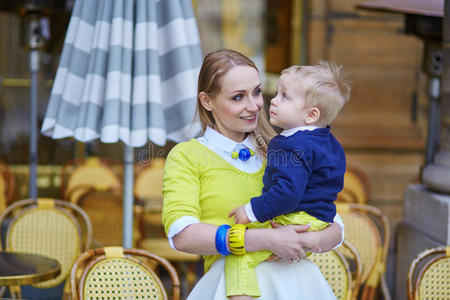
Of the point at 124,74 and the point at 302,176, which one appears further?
the point at 124,74

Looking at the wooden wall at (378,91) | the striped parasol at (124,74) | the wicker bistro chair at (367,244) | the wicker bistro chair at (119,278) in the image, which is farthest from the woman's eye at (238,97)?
the wooden wall at (378,91)

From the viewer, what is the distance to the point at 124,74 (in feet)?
7.23

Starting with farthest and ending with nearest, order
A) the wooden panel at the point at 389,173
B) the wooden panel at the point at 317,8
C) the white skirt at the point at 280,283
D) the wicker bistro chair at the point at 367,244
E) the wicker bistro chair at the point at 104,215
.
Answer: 1. the wooden panel at the point at 389,173
2. the wooden panel at the point at 317,8
3. the wicker bistro chair at the point at 104,215
4. the wicker bistro chair at the point at 367,244
5. the white skirt at the point at 280,283

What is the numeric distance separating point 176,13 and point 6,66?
4.75 m

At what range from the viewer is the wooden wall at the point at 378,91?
5.34 meters

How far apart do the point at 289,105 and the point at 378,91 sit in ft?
13.7

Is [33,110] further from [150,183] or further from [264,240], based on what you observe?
[264,240]

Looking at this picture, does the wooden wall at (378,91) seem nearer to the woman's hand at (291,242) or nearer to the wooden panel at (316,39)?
the wooden panel at (316,39)

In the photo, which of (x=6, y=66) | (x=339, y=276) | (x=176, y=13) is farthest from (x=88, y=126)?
(x=6, y=66)

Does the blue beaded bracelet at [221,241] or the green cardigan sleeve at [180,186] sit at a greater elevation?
the green cardigan sleeve at [180,186]

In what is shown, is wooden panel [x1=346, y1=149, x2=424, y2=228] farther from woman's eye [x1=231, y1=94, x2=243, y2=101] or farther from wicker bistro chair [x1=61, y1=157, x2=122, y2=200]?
woman's eye [x1=231, y1=94, x2=243, y2=101]

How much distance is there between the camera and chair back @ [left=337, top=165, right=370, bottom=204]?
4.12 meters

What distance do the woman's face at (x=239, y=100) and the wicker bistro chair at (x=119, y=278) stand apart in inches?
29.7

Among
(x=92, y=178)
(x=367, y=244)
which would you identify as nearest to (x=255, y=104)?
(x=367, y=244)
